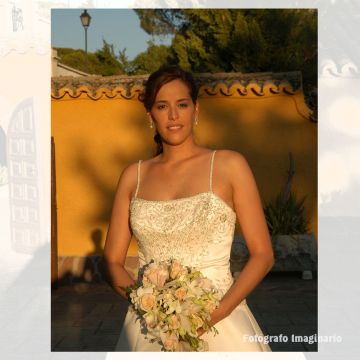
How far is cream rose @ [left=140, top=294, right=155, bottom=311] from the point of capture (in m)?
3.04

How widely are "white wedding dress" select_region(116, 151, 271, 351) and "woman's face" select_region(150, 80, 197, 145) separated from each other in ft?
0.79

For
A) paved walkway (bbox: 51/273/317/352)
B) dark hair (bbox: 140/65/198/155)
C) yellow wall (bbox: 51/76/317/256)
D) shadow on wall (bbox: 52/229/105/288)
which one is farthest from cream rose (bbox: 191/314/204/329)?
yellow wall (bbox: 51/76/317/256)

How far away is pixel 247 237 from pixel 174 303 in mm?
516

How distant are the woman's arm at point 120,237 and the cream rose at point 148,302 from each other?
0.39 meters

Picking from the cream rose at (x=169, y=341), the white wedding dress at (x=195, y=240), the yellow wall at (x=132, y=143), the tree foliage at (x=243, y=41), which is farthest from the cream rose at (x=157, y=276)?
the tree foliage at (x=243, y=41)

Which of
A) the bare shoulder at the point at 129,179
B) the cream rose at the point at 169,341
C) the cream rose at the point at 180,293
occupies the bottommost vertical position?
the cream rose at the point at 169,341

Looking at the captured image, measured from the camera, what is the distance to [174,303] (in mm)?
3016

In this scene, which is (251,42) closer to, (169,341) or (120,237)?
(120,237)

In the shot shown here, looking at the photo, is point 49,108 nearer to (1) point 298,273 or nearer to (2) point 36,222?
(2) point 36,222

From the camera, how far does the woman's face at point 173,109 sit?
3.37 m

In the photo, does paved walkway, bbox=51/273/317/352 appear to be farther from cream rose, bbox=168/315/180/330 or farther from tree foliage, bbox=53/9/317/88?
tree foliage, bbox=53/9/317/88

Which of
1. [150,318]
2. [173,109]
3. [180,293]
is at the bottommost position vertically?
[150,318]

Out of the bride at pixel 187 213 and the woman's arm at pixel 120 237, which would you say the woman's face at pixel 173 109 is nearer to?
the bride at pixel 187 213

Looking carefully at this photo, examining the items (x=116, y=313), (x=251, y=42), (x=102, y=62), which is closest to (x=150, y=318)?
(x=116, y=313)
